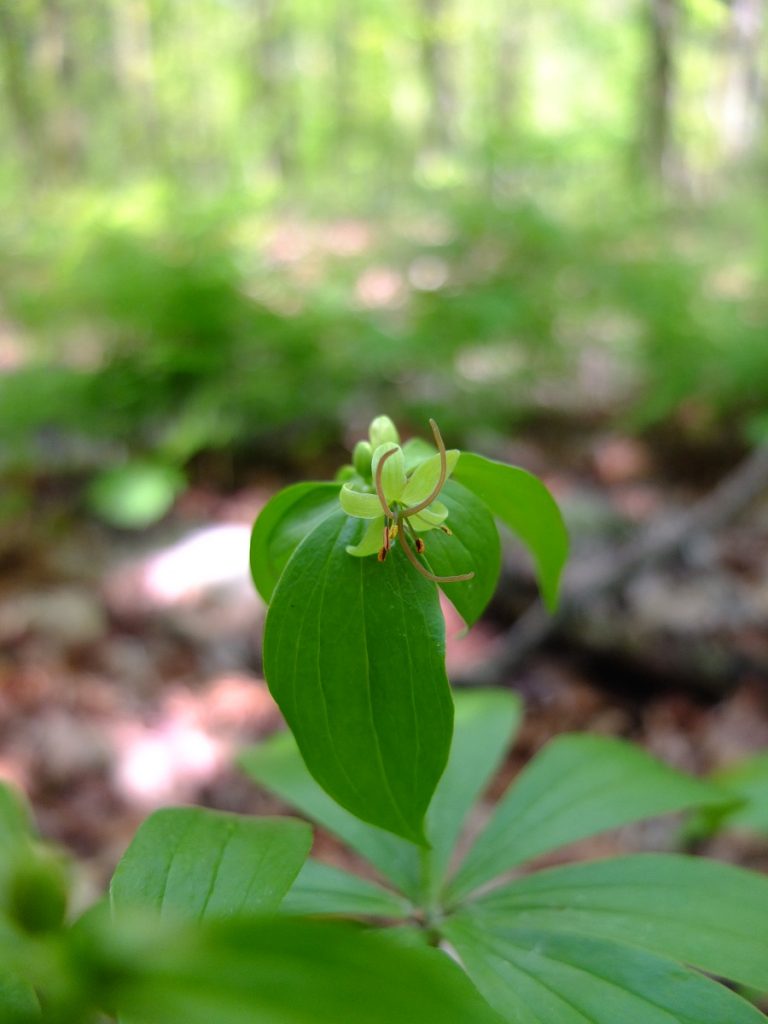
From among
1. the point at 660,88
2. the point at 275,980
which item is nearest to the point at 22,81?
the point at 660,88

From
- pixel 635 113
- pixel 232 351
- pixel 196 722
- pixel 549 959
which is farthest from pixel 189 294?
pixel 635 113

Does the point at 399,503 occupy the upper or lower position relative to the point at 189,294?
lower

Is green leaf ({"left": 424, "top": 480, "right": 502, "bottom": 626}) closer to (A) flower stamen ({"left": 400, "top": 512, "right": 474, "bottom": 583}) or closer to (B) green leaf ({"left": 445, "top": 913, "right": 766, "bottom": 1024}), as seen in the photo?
(A) flower stamen ({"left": 400, "top": 512, "right": 474, "bottom": 583})

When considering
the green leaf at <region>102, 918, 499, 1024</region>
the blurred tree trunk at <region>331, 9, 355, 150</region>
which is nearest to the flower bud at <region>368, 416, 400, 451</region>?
the green leaf at <region>102, 918, 499, 1024</region>

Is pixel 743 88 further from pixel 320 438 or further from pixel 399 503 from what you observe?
pixel 399 503

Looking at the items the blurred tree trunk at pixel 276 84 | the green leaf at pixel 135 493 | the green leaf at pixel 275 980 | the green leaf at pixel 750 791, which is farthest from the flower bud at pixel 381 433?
the blurred tree trunk at pixel 276 84

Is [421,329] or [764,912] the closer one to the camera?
[764,912]
